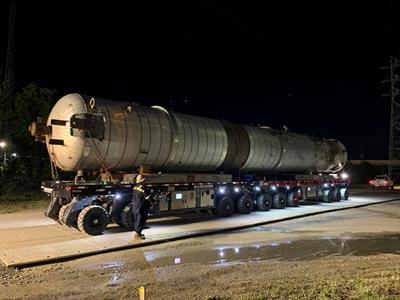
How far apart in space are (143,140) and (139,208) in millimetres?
2681

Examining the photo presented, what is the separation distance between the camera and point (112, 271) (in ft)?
27.2

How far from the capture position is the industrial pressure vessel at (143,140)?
→ 12477 mm

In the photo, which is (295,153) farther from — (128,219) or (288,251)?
(288,251)

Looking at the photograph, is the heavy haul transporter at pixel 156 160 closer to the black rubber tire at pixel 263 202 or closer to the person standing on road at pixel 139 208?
the black rubber tire at pixel 263 202

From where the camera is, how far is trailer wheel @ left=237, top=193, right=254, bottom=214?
17.8m

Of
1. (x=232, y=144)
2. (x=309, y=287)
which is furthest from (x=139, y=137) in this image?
(x=309, y=287)

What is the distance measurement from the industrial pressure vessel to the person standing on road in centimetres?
171

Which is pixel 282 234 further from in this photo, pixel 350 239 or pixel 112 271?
pixel 112 271

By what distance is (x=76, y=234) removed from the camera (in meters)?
12.0

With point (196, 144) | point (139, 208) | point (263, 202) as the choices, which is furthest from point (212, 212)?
point (139, 208)

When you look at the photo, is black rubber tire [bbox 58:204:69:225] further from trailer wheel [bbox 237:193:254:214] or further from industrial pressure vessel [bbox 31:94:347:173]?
trailer wheel [bbox 237:193:254:214]

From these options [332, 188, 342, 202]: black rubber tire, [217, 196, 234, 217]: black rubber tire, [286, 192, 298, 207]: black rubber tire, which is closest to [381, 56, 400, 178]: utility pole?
[332, 188, 342, 202]: black rubber tire

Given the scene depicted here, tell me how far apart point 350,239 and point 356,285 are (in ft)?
18.1

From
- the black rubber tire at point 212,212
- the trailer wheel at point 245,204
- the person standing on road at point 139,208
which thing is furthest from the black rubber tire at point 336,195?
the person standing on road at point 139,208
